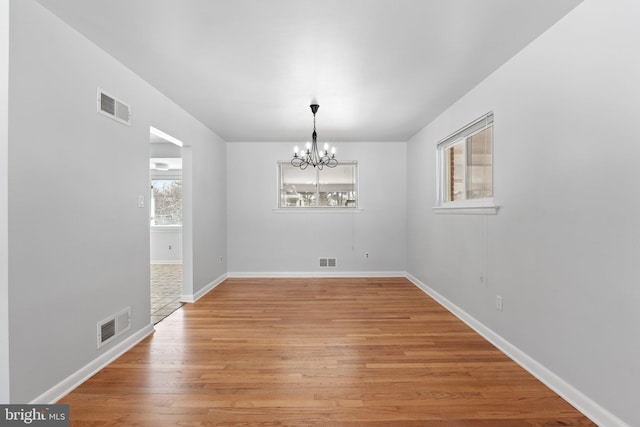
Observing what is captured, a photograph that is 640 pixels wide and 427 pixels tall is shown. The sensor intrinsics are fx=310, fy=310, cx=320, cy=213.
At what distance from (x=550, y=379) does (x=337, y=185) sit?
4.40m

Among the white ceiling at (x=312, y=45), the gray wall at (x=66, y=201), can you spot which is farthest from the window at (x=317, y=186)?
the gray wall at (x=66, y=201)

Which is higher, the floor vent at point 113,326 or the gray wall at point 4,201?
the gray wall at point 4,201

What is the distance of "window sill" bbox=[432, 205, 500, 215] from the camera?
2969mm

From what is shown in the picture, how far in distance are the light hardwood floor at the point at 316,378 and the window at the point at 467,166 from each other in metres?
1.45

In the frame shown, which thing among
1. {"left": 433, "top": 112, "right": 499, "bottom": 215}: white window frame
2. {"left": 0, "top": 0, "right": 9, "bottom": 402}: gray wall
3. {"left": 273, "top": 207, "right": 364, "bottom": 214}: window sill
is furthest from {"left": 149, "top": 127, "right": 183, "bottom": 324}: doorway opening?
{"left": 433, "top": 112, "right": 499, "bottom": 215}: white window frame

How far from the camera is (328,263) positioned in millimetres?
5906

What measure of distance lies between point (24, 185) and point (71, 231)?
46 centimetres

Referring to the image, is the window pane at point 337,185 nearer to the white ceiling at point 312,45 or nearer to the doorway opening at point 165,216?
the white ceiling at point 312,45

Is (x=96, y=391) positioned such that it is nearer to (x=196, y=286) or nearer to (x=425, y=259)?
(x=196, y=286)

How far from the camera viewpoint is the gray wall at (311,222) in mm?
5871

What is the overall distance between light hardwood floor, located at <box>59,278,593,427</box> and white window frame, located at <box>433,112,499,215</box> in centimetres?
128

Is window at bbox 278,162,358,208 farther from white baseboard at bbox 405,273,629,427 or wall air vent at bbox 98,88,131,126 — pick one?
wall air vent at bbox 98,88,131,126

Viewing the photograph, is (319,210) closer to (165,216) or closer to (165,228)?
(165,228)

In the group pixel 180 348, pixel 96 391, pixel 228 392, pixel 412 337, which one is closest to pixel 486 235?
pixel 412 337
